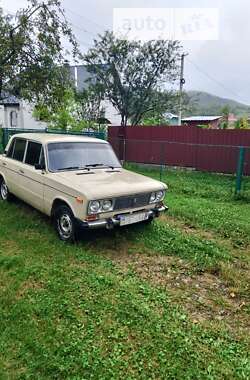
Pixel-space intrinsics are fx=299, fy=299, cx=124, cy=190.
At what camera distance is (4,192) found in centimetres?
659

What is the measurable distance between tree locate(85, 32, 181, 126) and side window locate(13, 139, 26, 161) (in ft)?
45.6

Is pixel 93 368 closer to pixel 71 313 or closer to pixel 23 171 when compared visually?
pixel 71 313

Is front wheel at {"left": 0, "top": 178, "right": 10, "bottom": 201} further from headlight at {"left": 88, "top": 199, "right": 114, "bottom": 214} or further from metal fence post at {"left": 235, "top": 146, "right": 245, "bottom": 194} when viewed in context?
metal fence post at {"left": 235, "top": 146, "right": 245, "bottom": 194}

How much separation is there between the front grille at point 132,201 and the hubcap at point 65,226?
744 mm

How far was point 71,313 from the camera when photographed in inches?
117

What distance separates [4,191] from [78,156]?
2461 mm

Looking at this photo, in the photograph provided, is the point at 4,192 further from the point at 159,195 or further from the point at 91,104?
the point at 91,104

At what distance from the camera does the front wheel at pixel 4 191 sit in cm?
644

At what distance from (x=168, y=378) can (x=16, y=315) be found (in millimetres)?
1563

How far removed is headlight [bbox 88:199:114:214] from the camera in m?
4.00

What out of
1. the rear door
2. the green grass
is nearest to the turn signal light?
the rear door

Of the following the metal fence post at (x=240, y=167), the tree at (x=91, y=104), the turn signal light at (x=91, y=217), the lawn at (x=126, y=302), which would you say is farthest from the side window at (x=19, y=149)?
the tree at (x=91, y=104)

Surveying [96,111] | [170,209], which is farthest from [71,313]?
[96,111]

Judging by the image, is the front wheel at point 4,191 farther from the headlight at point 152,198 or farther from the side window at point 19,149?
the headlight at point 152,198
